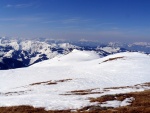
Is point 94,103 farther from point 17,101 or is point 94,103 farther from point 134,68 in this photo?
point 134,68

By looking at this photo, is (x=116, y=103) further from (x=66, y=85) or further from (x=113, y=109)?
(x=66, y=85)

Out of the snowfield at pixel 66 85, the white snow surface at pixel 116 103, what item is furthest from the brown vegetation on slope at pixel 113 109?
the snowfield at pixel 66 85

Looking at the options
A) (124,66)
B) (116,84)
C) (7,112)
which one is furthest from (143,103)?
(124,66)

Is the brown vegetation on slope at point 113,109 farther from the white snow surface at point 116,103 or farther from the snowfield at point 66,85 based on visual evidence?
the snowfield at point 66,85

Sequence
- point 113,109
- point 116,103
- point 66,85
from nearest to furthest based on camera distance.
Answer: point 113,109 → point 116,103 → point 66,85

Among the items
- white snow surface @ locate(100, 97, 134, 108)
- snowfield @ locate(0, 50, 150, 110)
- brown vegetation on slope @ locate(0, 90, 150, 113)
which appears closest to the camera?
brown vegetation on slope @ locate(0, 90, 150, 113)

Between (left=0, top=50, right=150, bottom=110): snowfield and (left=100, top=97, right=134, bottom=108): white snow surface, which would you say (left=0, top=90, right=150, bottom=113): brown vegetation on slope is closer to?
(left=100, top=97, right=134, bottom=108): white snow surface

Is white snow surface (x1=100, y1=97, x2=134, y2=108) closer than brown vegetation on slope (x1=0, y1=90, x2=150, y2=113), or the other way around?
brown vegetation on slope (x1=0, y1=90, x2=150, y2=113)

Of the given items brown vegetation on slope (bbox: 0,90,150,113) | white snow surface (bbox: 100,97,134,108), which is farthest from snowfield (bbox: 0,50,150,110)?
brown vegetation on slope (bbox: 0,90,150,113)

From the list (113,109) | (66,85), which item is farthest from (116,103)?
(66,85)

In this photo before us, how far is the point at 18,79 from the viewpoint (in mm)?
80250

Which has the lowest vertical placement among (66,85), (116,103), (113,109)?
(66,85)

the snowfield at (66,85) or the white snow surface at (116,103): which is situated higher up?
the white snow surface at (116,103)

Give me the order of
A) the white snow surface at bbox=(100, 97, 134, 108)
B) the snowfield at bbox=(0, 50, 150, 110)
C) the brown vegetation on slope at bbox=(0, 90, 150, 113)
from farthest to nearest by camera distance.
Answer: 1. the snowfield at bbox=(0, 50, 150, 110)
2. the white snow surface at bbox=(100, 97, 134, 108)
3. the brown vegetation on slope at bbox=(0, 90, 150, 113)
